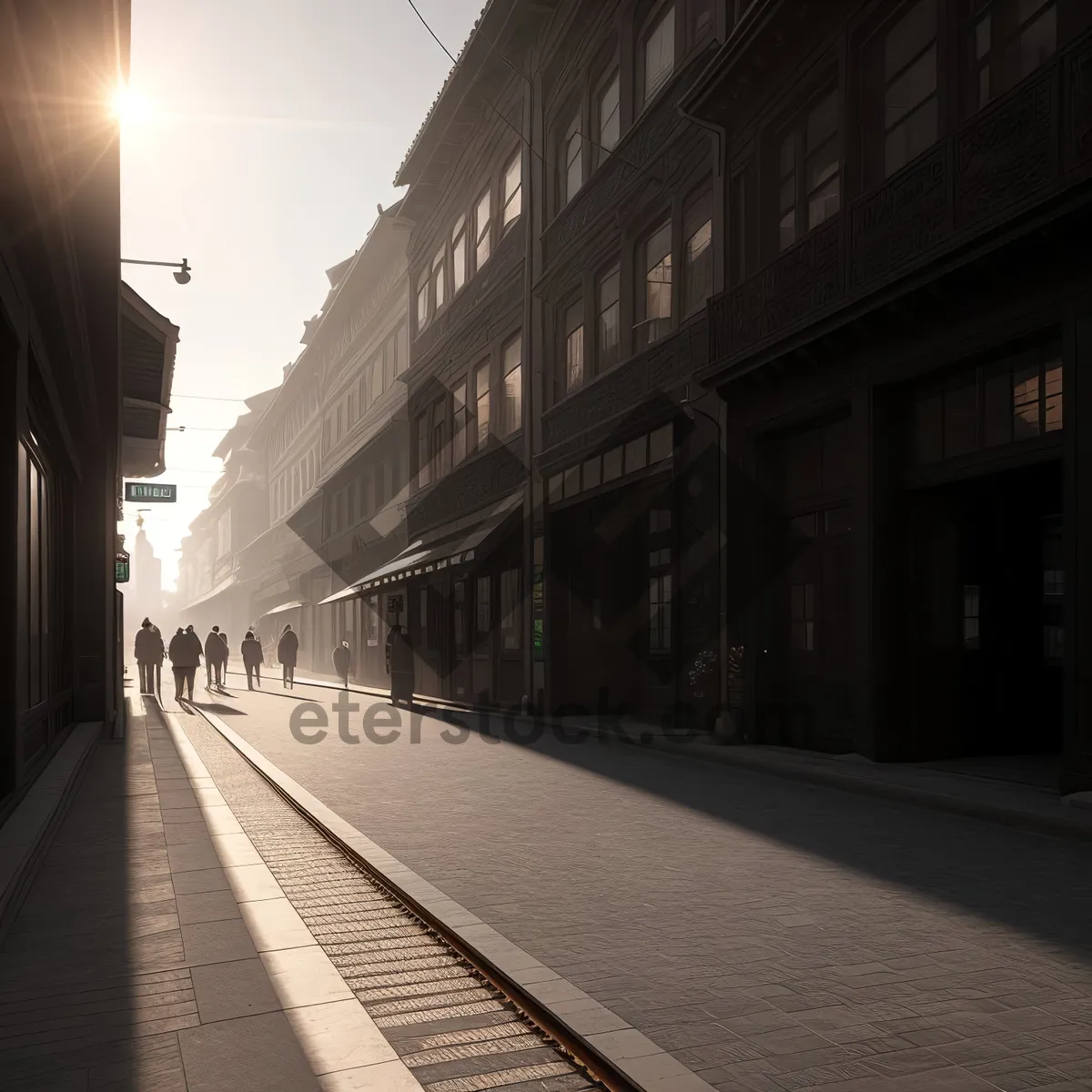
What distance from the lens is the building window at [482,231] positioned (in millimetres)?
26578

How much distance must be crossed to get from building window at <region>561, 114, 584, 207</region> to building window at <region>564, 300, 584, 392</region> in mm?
2038

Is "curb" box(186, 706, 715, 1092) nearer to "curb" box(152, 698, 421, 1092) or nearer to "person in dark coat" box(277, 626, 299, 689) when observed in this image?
"curb" box(152, 698, 421, 1092)

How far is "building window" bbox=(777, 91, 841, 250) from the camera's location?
45.9 ft

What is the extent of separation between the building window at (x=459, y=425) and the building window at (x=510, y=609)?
4.60m

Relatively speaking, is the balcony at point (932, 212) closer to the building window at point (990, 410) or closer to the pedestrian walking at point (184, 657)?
the building window at point (990, 410)

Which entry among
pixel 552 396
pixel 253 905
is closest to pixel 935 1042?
pixel 253 905

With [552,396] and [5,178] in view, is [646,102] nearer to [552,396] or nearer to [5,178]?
[552,396]

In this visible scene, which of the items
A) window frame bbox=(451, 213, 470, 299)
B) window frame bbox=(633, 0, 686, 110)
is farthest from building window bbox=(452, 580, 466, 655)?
window frame bbox=(633, 0, 686, 110)

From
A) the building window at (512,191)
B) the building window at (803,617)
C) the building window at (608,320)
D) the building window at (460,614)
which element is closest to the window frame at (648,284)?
the building window at (608,320)

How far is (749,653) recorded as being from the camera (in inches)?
594

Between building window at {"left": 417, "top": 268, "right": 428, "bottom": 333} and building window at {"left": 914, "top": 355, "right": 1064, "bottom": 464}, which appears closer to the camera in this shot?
building window at {"left": 914, "top": 355, "right": 1064, "bottom": 464}

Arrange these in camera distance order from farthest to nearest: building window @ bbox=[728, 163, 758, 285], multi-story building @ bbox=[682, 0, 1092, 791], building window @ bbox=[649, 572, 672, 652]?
1. building window @ bbox=[649, 572, 672, 652]
2. building window @ bbox=[728, 163, 758, 285]
3. multi-story building @ bbox=[682, 0, 1092, 791]

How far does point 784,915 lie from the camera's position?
20.1 ft

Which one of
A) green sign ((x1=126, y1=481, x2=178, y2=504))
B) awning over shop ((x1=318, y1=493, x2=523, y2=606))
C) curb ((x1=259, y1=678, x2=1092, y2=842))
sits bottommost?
curb ((x1=259, y1=678, x2=1092, y2=842))
